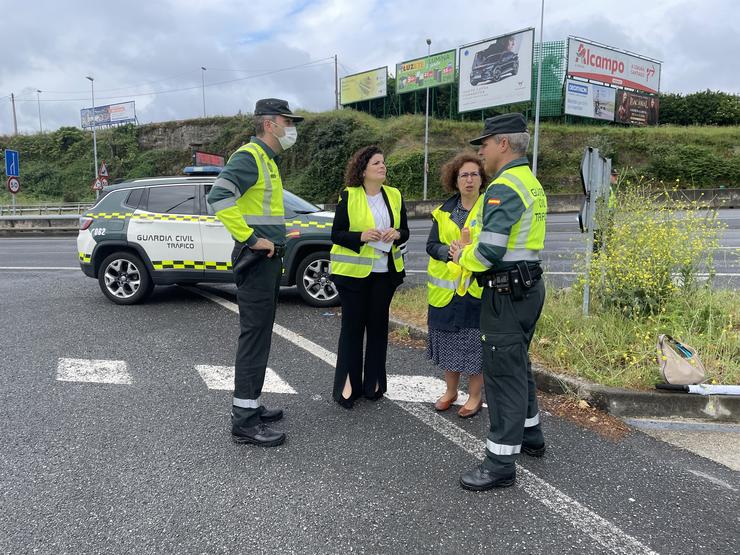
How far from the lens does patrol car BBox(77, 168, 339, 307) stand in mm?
7301

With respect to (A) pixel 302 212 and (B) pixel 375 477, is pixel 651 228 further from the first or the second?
(A) pixel 302 212

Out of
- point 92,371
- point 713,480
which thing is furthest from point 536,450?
point 92,371

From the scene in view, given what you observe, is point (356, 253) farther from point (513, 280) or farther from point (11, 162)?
point (11, 162)

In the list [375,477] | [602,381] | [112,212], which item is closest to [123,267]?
[112,212]

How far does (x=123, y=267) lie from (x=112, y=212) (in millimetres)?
786

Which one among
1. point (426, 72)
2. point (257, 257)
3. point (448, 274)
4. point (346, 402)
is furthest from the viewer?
point (426, 72)

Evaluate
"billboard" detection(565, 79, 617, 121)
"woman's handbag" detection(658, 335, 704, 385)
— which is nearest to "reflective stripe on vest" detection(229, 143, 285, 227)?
"woman's handbag" detection(658, 335, 704, 385)

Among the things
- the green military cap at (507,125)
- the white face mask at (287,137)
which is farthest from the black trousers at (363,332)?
the green military cap at (507,125)

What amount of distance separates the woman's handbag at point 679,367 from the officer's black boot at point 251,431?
2.70 meters

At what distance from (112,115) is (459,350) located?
55238 millimetres

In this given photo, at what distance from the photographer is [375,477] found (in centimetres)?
304

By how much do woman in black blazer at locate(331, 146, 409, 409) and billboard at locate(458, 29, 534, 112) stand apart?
2955cm

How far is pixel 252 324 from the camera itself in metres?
3.49

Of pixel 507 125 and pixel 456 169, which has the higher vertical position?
pixel 507 125
